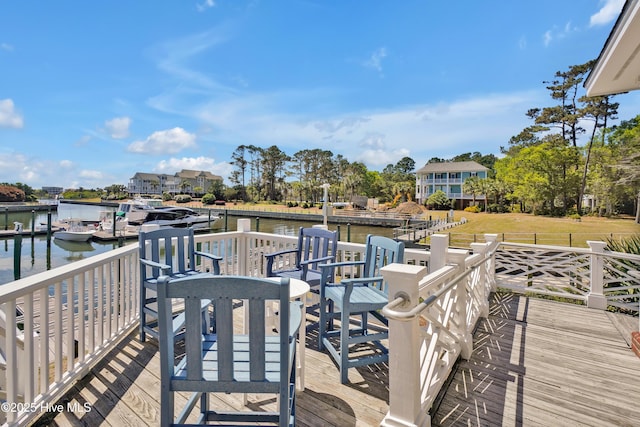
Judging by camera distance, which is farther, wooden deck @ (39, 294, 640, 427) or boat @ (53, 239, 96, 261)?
boat @ (53, 239, 96, 261)

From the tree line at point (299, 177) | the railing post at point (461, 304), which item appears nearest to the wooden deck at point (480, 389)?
the railing post at point (461, 304)

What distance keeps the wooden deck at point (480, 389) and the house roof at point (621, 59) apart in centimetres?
272

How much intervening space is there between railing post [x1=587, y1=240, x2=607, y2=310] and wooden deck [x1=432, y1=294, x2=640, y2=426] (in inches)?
18.8

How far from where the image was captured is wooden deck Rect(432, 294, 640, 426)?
6.30 feet

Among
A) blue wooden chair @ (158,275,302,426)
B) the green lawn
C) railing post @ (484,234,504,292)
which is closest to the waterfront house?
blue wooden chair @ (158,275,302,426)

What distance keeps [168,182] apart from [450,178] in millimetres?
55471

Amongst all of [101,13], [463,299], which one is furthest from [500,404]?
[101,13]

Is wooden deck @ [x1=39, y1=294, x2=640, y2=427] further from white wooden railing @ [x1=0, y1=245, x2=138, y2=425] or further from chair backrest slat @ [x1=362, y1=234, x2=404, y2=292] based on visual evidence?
chair backrest slat @ [x1=362, y1=234, x2=404, y2=292]

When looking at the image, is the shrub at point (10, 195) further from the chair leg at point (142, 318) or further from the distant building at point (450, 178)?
the distant building at point (450, 178)

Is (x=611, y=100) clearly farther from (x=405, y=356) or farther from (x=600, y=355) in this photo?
(x=405, y=356)

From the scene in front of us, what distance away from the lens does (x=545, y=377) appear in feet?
7.80

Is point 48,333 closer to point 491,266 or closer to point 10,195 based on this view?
point 491,266

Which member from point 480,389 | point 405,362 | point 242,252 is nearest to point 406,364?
point 405,362

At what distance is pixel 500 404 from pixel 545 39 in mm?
12950
